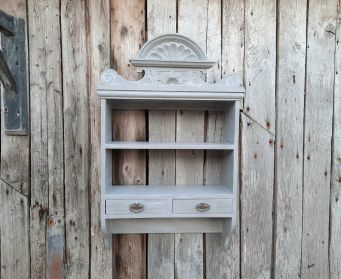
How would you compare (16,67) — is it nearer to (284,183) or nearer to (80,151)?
(80,151)

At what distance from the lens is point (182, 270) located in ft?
4.42

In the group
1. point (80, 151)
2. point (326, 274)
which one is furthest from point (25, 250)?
point (326, 274)

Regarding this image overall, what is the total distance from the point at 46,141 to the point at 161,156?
0.58 m

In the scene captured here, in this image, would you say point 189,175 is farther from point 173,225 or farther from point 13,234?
point 13,234

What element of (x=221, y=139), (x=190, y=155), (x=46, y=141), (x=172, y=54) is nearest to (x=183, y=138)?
(x=190, y=155)

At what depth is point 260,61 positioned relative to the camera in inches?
52.5

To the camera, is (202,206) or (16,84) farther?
(16,84)

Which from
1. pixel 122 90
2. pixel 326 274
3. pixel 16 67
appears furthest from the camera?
pixel 326 274

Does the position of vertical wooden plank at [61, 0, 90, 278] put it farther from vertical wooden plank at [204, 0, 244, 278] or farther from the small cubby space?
vertical wooden plank at [204, 0, 244, 278]

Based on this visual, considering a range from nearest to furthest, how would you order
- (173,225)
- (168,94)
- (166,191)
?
(168,94) < (166,191) < (173,225)

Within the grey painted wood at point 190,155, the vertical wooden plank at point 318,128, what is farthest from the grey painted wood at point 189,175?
the vertical wooden plank at point 318,128

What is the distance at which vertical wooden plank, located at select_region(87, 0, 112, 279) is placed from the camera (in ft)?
4.24

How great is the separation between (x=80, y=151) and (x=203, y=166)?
2.05 feet

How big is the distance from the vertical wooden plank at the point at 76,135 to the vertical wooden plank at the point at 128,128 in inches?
5.8
